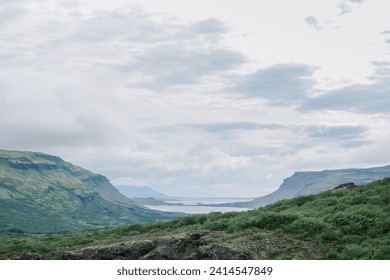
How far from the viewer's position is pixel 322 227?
3506cm

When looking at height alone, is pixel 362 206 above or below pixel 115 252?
above

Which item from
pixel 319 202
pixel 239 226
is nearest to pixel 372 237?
pixel 239 226

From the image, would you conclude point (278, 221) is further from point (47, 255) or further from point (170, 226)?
point (47, 255)

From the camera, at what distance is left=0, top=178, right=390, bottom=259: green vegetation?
3137 cm

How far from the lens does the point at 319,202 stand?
46.0 m

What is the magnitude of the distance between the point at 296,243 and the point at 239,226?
6389mm

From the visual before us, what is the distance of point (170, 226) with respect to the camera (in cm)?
4644

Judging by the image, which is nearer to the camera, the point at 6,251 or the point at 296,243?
the point at 296,243

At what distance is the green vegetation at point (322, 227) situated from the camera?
1235 inches

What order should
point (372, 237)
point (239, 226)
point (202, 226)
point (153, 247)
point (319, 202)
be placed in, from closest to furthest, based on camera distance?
1. point (372, 237)
2. point (153, 247)
3. point (239, 226)
4. point (202, 226)
5. point (319, 202)

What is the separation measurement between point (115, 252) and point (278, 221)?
43.0 feet
